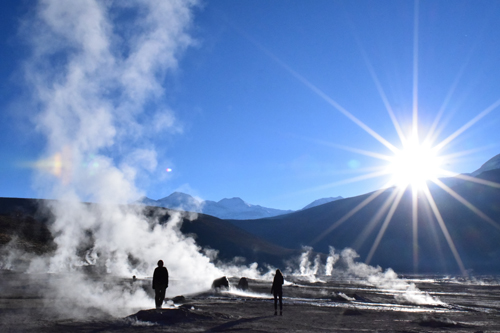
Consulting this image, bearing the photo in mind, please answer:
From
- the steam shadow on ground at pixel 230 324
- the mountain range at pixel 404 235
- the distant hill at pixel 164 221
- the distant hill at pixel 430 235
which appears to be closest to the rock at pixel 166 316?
the steam shadow on ground at pixel 230 324

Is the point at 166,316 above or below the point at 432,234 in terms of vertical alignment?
below

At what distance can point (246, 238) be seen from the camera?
13900cm

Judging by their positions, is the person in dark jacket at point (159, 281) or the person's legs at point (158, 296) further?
the person's legs at point (158, 296)

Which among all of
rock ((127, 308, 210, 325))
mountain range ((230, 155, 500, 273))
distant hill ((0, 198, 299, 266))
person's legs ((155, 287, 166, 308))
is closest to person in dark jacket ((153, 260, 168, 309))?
person's legs ((155, 287, 166, 308))

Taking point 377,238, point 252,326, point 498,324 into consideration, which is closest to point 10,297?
point 252,326

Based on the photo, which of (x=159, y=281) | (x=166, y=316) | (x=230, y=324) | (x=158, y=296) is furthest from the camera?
(x=158, y=296)

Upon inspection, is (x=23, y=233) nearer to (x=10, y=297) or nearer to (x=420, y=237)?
(x=10, y=297)

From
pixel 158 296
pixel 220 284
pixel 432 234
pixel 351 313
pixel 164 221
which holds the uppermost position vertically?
pixel 432 234

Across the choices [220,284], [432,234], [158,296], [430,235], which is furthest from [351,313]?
[432,234]

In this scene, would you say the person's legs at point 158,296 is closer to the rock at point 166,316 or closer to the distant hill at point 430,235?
the rock at point 166,316

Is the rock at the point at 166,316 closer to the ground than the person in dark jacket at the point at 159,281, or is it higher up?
closer to the ground

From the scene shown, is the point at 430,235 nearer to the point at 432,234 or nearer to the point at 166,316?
the point at 432,234

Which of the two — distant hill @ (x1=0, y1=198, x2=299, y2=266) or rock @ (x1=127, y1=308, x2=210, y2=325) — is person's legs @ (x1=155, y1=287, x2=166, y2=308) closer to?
rock @ (x1=127, y1=308, x2=210, y2=325)

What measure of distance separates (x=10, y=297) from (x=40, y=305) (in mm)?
5022
